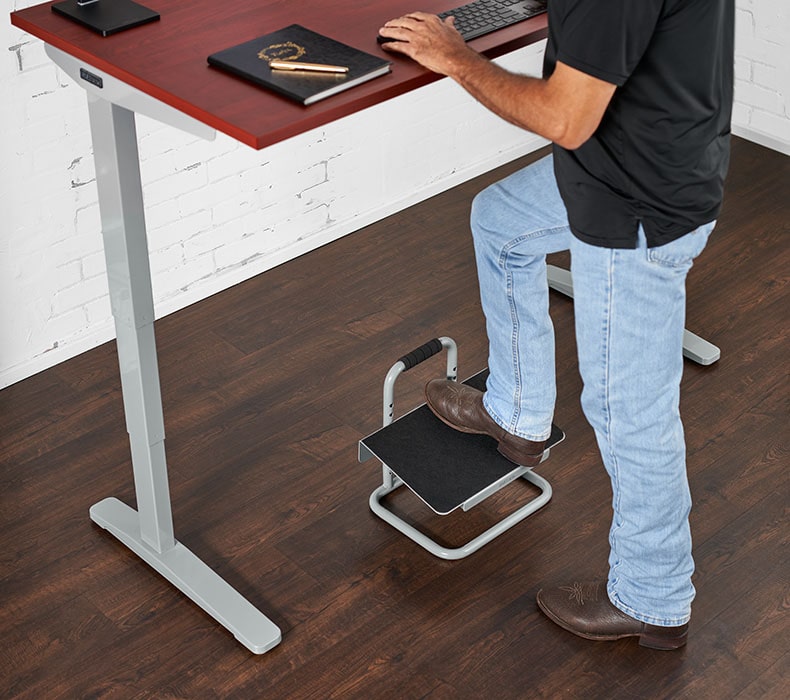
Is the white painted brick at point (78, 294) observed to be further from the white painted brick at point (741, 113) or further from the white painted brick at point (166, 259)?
the white painted brick at point (741, 113)

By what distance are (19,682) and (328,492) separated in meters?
0.85

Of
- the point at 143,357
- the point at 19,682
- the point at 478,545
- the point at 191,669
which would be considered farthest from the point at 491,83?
the point at 19,682

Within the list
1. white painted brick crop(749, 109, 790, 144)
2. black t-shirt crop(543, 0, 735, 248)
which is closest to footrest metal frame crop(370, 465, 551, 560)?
black t-shirt crop(543, 0, 735, 248)

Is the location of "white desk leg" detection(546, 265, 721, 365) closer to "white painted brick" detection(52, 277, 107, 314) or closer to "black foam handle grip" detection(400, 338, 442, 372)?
"black foam handle grip" detection(400, 338, 442, 372)

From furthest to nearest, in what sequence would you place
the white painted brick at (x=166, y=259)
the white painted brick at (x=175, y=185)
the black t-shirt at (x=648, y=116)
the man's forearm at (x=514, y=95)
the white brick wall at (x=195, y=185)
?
the white painted brick at (x=166, y=259) < the white painted brick at (x=175, y=185) < the white brick wall at (x=195, y=185) < the man's forearm at (x=514, y=95) < the black t-shirt at (x=648, y=116)

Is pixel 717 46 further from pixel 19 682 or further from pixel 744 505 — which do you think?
pixel 19 682

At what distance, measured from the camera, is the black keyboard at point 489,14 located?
2.23m

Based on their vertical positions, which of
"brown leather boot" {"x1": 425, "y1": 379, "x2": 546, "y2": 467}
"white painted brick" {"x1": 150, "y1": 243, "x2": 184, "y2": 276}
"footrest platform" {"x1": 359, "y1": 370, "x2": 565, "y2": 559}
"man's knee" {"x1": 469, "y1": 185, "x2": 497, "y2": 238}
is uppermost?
"man's knee" {"x1": 469, "y1": 185, "x2": 497, "y2": 238}

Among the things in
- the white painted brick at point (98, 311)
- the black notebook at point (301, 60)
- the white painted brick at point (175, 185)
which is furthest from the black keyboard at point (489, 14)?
the white painted brick at point (98, 311)

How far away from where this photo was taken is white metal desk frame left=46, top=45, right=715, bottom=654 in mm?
2168

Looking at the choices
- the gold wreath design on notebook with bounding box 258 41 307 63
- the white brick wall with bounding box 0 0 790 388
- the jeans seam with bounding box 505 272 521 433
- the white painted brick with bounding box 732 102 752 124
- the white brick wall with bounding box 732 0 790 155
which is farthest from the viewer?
the white painted brick with bounding box 732 102 752 124

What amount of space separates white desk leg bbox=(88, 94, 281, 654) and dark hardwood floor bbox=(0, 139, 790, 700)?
52 millimetres

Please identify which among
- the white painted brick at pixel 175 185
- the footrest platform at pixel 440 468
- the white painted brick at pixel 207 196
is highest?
the white painted brick at pixel 175 185

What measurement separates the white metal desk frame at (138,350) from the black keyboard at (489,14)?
56cm
